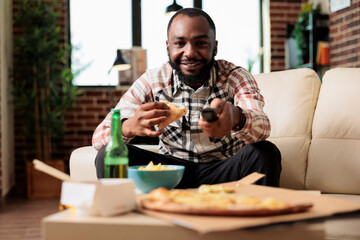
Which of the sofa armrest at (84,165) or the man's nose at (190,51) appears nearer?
the man's nose at (190,51)

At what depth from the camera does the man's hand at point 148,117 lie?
59.0 inches

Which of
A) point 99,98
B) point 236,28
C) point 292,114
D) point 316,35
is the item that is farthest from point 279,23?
point 292,114

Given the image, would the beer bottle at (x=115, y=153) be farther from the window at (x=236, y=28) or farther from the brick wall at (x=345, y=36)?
the window at (x=236, y=28)

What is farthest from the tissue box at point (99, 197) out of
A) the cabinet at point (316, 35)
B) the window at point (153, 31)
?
the window at point (153, 31)

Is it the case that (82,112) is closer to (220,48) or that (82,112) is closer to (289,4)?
(220,48)

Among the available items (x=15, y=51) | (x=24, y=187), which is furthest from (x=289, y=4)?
(x=24, y=187)

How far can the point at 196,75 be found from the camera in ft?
6.54

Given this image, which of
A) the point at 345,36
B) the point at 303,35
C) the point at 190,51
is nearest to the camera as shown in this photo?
the point at 190,51

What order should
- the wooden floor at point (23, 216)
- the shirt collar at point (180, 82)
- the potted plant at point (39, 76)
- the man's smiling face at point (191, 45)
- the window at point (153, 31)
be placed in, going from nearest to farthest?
the man's smiling face at point (191, 45) → the shirt collar at point (180, 82) → the wooden floor at point (23, 216) → the potted plant at point (39, 76) → the window at point (153, 31)

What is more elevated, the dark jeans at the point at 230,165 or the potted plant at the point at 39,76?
the potted plant at the point at 39,76

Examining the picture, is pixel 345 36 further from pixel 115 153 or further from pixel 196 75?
pixel 115 153

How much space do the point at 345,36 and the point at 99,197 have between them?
13.0ft

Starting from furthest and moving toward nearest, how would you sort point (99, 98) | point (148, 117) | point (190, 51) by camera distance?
point (99, 98), point (190, 51), point (148, 117)

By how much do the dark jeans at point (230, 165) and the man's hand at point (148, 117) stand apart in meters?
0.23
